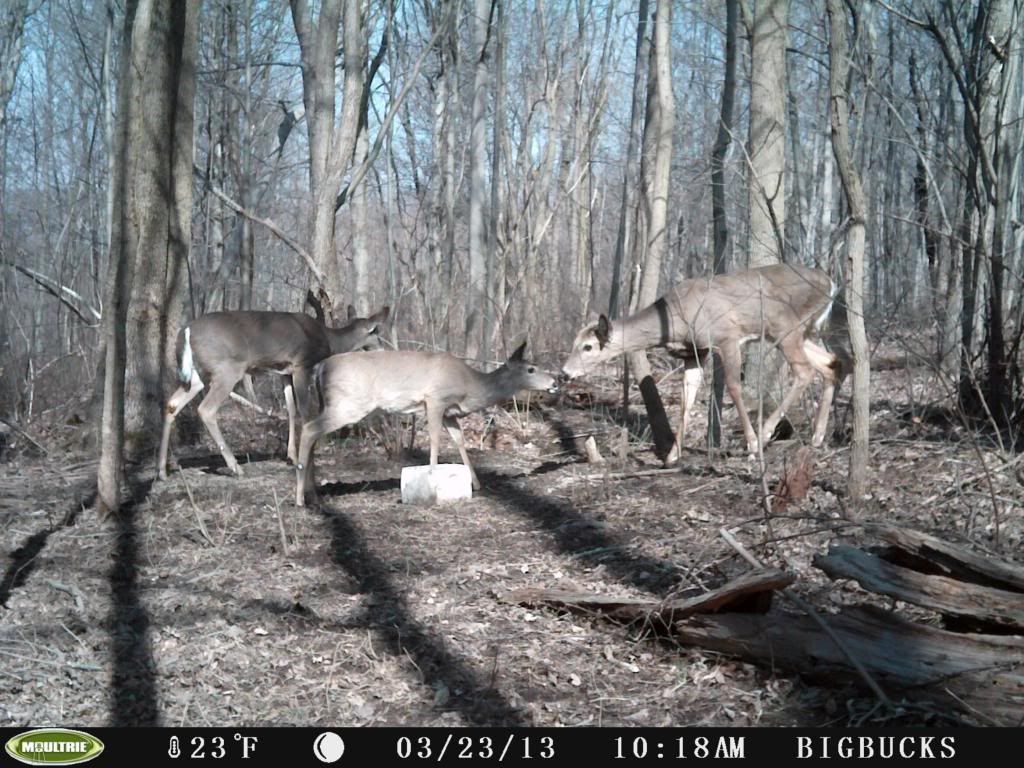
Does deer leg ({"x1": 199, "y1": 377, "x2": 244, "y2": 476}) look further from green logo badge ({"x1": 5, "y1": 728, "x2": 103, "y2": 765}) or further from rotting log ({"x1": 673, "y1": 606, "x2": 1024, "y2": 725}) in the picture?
rotting log ({"x1": 673, "y1": 606, "x2": 1024, "y2": 725})

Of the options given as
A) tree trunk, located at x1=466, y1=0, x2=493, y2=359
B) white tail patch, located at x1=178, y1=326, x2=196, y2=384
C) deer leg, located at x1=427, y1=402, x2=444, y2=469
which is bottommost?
deer leg, located at x1=427, y1=402, x2=444, y2=469

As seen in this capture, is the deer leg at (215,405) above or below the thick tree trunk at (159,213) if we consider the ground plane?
below

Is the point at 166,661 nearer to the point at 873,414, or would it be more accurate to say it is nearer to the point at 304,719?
the point at 304,719

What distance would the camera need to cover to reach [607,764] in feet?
12.1

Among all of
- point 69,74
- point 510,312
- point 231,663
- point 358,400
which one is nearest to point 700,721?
point 231,663

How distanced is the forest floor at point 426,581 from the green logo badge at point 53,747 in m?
0.24

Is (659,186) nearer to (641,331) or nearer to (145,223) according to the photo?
(641,331)

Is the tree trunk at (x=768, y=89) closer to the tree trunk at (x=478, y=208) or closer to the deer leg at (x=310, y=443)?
the tree trunk at (x=478, y=208)

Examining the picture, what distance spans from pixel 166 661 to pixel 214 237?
591 inches

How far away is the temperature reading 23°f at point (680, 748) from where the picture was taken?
3717 mm

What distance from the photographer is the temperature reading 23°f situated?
372cm

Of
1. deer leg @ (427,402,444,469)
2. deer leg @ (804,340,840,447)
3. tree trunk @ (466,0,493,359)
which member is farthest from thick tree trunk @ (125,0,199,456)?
deer leg @ (804,340,840,447)

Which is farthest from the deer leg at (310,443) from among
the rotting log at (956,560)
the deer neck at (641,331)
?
the rotting log at (956,560)

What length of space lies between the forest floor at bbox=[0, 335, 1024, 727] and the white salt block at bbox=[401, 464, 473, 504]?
0.45ft
